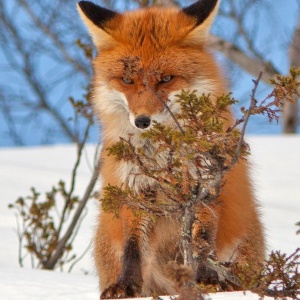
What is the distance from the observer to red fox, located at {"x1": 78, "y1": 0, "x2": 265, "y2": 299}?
14.8 ft

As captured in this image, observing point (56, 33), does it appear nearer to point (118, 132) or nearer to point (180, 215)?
point (118, 132)

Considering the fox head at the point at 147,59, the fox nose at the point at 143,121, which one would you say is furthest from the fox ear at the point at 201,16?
the fox nose at the point at 143,121

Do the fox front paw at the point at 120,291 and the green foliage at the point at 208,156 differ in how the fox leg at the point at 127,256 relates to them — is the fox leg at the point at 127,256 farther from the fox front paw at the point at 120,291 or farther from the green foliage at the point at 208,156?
the green foliage at the point at 208,156

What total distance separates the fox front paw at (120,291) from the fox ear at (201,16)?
1.53m

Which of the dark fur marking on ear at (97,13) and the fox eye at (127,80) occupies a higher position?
the dark fur marking on ear at (97,13)

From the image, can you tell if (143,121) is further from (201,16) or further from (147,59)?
(201,16)

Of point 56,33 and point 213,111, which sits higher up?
point 56,33

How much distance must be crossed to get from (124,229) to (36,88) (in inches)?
688

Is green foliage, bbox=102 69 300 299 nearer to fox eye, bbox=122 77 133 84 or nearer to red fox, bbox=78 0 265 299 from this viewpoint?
red fox, bbox=78 0 265 299

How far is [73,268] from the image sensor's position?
27.9 feet

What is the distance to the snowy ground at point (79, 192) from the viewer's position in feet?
17.6

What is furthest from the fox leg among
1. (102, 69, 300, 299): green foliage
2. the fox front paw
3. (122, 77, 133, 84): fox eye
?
(102, 69, 300, 299): green foliage

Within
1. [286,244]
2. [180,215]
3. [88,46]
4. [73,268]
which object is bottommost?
[73,268]

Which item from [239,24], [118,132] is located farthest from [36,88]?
[118,132]
